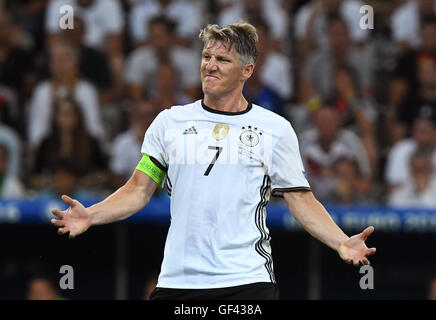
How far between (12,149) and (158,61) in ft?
6.12

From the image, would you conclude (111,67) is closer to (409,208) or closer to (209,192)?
(409,208)

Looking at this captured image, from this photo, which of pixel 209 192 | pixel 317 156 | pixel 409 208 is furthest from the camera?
pixel 317 156

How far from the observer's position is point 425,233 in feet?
30.8

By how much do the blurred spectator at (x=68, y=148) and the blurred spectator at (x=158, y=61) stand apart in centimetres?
83

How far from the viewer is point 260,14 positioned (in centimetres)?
1038

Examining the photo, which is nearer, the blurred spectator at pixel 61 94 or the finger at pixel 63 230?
the finger at pixel 63 230

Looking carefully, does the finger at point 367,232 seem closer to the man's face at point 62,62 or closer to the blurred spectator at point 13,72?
the man's face at point 62,62

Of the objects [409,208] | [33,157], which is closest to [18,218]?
[33,157]

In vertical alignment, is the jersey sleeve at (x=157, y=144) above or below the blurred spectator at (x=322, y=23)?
below

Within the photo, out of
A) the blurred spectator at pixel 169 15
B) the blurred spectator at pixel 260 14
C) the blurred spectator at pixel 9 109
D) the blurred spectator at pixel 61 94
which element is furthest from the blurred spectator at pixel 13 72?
the blurred spectator at pixel 260 14

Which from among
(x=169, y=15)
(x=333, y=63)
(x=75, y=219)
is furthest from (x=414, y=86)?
(x=75, y=219)

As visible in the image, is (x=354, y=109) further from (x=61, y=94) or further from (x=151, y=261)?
(x=61, y=94)

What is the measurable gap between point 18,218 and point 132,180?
3.88 m

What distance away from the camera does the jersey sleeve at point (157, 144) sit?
5.02 m
